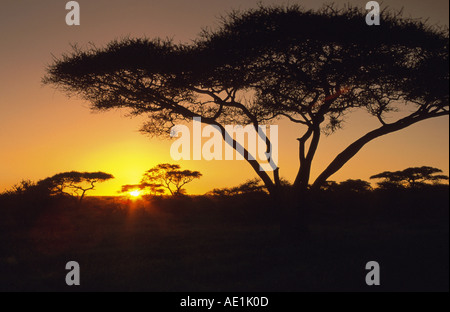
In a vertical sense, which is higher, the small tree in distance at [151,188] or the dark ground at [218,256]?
the small tree in distance at [151,188]

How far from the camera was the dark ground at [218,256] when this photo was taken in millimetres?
8559

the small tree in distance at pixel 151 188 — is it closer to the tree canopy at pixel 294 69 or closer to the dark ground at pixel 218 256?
the dark ground at pixel 218 256

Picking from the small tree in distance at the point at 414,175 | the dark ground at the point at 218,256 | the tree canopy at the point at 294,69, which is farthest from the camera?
the small tree in distance at the point at 414,175

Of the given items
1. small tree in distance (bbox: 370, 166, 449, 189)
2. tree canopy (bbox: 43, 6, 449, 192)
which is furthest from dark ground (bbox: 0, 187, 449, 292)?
small tree in distance (bbox: 370, 166, 449, 189)

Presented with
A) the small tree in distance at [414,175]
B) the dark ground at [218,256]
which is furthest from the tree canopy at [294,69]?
the small tree in distance at [414,175]

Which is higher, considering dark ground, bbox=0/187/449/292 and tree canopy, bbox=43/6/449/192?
tree canopy, bbox=43/6/449/192

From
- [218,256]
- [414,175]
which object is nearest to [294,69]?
[218,256]

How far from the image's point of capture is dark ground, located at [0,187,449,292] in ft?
28.1

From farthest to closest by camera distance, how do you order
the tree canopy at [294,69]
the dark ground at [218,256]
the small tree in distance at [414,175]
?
the small tree in distance at [414,175]
the tree canopy at [294,69]
the dark ground at [218,256]

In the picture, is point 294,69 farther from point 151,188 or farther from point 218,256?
point 151,188

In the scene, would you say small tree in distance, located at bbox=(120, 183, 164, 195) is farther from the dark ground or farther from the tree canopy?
the tree canopy

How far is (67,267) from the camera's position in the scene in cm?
1040

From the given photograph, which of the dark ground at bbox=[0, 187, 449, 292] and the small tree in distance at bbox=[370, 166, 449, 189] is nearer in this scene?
the dark ground at bbox=[0, 187, 449, 292]
